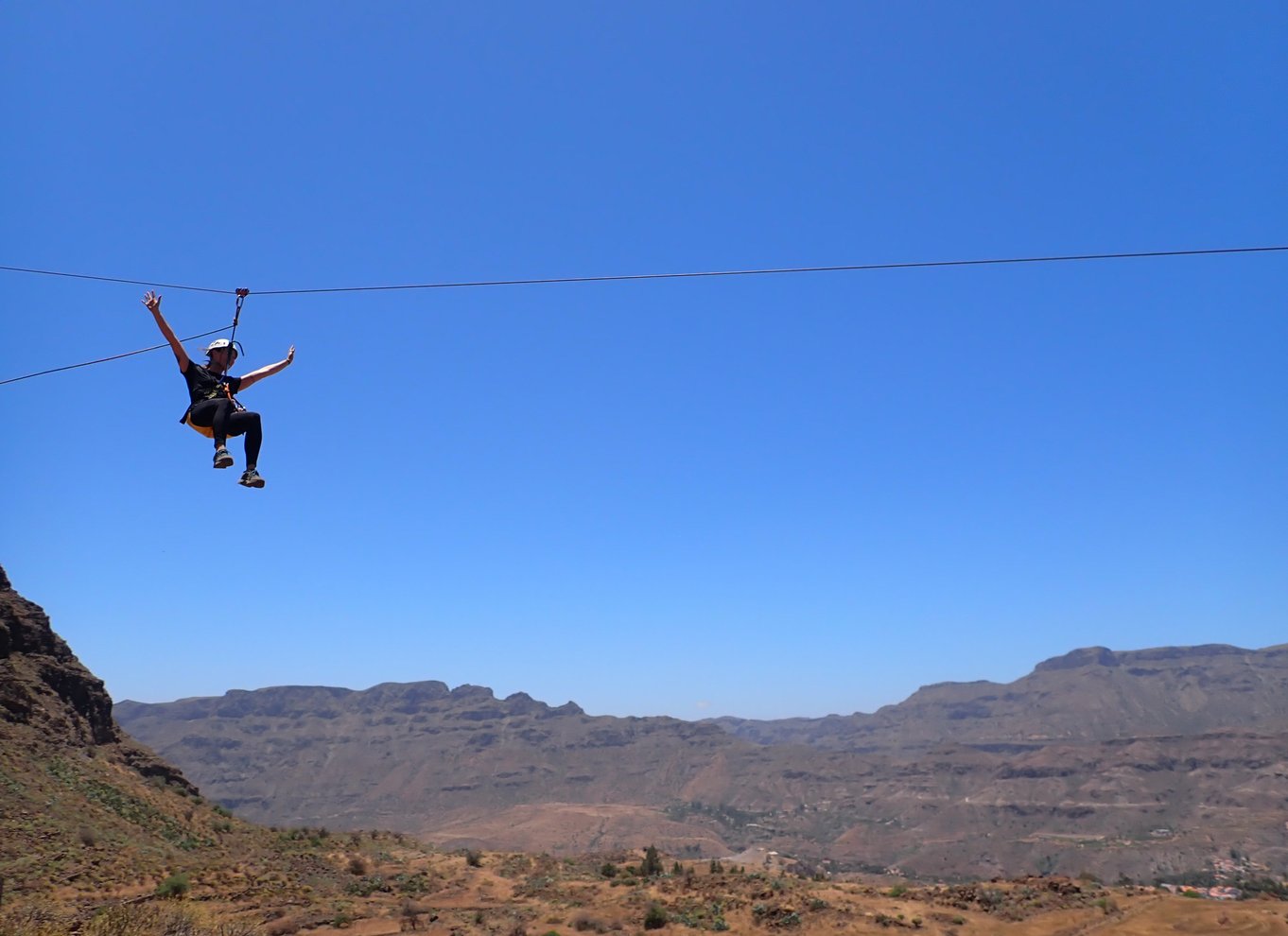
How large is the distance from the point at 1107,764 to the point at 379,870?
147 metres

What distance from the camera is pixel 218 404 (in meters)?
9.99

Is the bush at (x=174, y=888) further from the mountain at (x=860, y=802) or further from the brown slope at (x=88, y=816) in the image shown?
the mountain at (x=860, y=802)

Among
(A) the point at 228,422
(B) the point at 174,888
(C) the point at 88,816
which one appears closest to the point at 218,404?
(A) the point at 228,422

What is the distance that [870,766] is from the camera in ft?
585

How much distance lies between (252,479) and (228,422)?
789 millimetres

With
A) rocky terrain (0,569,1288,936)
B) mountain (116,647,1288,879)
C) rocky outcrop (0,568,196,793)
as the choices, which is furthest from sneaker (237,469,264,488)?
mountain (116,647,1288,879)

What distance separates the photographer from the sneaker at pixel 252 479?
9.86 metres


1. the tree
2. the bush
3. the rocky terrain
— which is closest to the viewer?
the rocky terrain

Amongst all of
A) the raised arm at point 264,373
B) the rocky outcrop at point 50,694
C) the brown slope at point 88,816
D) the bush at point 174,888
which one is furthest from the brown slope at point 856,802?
the raised arm at point 264,373

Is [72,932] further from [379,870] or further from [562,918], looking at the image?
[379,870]

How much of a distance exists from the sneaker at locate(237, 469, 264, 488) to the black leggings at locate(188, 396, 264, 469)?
178 millimetres

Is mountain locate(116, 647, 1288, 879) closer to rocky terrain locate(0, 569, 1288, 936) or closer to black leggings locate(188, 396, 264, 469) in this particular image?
rocky terrain locate(0, 569, 1288, 936)

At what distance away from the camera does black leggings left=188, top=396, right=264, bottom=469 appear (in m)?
9.94

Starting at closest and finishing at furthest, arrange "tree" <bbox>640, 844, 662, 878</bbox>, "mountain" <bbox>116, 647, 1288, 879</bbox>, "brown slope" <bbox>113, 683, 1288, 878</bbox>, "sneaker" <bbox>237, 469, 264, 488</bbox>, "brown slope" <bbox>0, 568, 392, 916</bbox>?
1. "sneaker" <bbox>237, 469, 264, 488</bbox>
2. "brown slope" <bbox>0, 568, 392, 916</bbox>
3. "tree" <bbox>640, 844, 662, 878</bbox>
4. "mountain" <bbox>116, 647, 1288, 879</bbox>
5. "brown slope" <bbox>113, 683, 1288, 878</bbox>
